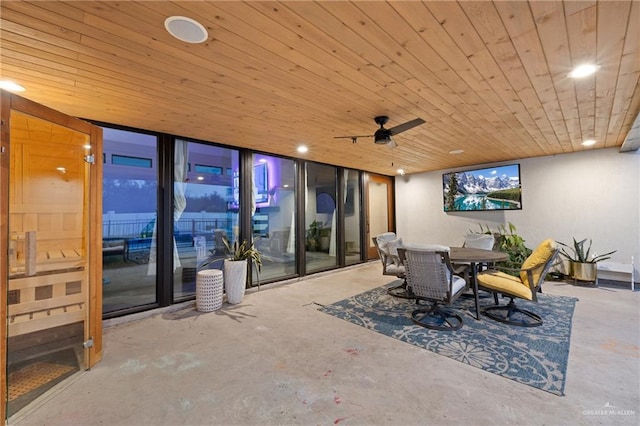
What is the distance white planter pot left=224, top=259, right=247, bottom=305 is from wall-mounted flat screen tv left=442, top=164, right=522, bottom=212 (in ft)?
17.5

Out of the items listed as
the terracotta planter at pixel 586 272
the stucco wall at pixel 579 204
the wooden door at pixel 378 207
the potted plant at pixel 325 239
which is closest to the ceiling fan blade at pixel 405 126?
the potted plant at pixel 325 239

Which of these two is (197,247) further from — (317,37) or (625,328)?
(625,328)

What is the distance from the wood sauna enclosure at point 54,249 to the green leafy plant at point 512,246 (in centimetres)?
613

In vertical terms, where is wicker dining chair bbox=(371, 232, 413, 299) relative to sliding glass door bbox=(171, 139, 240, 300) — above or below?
below

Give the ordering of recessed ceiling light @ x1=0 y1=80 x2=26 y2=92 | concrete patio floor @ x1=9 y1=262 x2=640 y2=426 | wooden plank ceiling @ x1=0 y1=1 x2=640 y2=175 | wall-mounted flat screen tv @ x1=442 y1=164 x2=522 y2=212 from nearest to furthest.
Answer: wooden plank ceiling @ x1=0 y1=1 x2=640 y2=175 → concrete patio floor @ x1=9 y1=262 x2=640 y2=426 → recessed ceiling light @ x1=0 y1=80 x2=26 y2=92 → wall-mounted flat screen tv @ x1=442 y1=164 x2=522 y2=212

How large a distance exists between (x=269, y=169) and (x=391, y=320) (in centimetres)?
342

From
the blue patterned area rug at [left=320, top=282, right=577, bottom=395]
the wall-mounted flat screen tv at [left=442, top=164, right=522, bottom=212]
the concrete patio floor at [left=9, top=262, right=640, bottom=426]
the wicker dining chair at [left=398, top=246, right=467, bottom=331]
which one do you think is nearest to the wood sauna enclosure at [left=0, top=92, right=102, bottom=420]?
the concrete patio floor at [left=9, top=262, right=640, bottom=426]

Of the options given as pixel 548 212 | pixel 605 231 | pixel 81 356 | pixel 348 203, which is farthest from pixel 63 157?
pixel 605 231

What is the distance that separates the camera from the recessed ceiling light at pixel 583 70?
7.00 ft

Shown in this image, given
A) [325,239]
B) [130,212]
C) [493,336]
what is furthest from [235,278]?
[493,336]

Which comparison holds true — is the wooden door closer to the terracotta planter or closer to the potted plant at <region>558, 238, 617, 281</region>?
the potted plant at <region>558, 238, 617, 281</region>

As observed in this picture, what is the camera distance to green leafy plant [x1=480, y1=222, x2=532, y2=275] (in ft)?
17.3

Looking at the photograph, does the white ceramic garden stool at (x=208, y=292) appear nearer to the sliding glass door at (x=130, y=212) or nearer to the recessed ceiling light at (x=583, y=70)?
the sliding glass door at (x=130, y=212)

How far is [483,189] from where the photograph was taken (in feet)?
20.5
